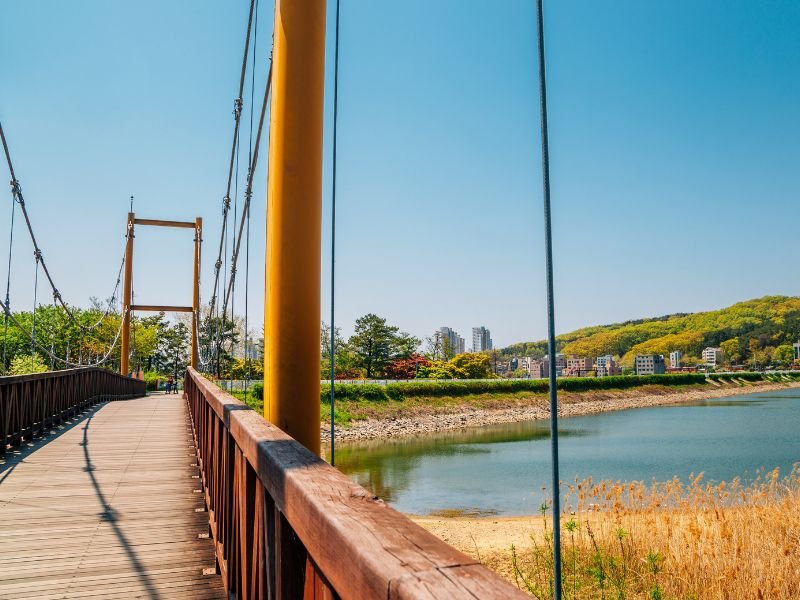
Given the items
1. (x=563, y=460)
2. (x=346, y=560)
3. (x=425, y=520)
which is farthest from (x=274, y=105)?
(x=563, y=460)

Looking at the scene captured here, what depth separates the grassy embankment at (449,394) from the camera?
1133 inches

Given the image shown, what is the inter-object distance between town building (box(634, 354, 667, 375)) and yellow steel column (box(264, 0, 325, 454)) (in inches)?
3575

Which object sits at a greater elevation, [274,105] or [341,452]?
[274,105]

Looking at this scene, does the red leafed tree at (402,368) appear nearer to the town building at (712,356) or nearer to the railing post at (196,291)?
the railing post at (196,291)

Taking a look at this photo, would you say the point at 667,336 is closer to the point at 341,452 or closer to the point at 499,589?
the point at 341,452

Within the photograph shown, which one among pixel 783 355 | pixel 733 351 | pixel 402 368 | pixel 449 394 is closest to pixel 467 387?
pixel 449 394

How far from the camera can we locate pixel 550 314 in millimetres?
1188

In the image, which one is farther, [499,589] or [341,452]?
[341,452]

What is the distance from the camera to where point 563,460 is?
743 inches

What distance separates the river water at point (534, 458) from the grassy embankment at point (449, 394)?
3421mm

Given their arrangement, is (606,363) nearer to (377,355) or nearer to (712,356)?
(712,356)

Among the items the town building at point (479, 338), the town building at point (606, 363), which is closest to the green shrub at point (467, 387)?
the town building at point (606, 363)

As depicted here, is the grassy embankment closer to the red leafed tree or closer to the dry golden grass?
the red leafed tree

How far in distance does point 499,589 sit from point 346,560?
23cm
